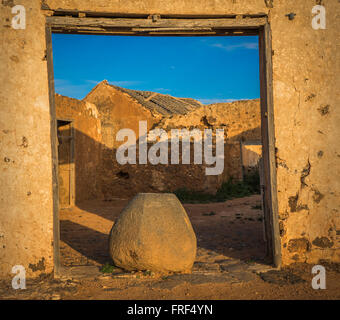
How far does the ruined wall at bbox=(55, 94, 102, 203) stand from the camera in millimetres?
9880

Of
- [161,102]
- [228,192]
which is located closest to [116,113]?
[161,102]

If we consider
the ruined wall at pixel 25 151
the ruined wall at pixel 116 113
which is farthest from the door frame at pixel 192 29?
the ruined wall at pixel 116 113

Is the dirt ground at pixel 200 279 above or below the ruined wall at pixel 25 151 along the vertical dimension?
below

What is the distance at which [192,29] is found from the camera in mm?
4207

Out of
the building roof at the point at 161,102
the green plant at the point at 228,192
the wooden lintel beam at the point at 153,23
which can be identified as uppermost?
the building roof at the point at 161,102

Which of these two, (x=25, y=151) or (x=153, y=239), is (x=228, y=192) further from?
(x=25, y=151)

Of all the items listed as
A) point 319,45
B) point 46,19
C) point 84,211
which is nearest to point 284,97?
point 319,45

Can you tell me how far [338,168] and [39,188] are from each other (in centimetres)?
366

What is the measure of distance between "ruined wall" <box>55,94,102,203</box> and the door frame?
561 centimetres

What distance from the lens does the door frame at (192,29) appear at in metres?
3.98

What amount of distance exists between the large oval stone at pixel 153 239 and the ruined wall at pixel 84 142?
6295mm

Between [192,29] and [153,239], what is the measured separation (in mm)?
2678

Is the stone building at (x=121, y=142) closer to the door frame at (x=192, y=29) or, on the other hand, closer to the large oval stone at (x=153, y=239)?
the door frame at (x=192, y=29)

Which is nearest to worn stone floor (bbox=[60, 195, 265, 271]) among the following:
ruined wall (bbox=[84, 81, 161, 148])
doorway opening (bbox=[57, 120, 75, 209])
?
doorway opening (bbox=[57, 120, 75, 209])
